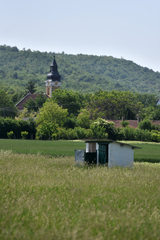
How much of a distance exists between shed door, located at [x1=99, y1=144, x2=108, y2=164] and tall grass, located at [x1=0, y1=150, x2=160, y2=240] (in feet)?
20.8

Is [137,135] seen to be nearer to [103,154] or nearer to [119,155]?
[119,155]

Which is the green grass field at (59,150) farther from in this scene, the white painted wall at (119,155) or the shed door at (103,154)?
the shed door at (103,154)

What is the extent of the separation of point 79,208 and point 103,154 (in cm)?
1189

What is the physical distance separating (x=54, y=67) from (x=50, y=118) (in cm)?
7824

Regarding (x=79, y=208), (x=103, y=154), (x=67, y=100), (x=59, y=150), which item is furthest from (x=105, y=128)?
(x=79, y=208)

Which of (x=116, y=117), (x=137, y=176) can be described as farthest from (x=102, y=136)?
(x=137, y=176)

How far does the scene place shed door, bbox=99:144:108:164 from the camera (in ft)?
65.7

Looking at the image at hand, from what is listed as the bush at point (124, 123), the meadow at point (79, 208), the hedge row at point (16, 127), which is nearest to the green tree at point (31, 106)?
the bush at point (124, 123)

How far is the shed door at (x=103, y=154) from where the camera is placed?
20.0 metres

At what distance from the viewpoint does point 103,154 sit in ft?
65.9

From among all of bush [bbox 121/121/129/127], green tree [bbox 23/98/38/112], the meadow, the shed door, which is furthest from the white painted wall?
green tree [bbox 23/98/38/112]

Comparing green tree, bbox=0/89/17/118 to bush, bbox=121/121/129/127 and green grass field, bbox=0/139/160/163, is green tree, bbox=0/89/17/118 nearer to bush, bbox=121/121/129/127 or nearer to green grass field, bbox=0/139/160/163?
bush, bbox=121/121/129/127

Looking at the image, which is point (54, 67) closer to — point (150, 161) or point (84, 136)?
point (84, 136)

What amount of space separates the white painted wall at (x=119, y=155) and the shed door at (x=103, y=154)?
24 cm
